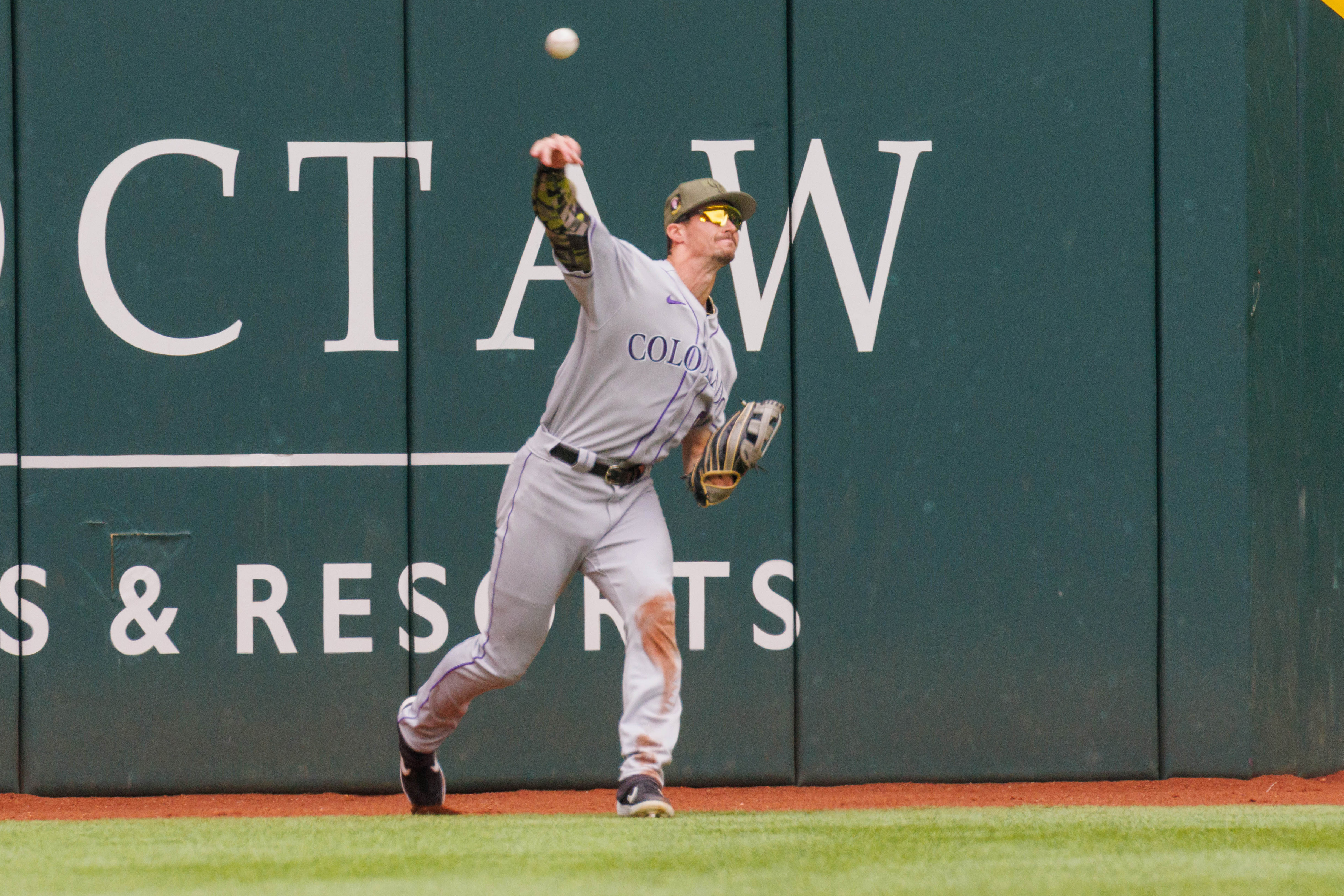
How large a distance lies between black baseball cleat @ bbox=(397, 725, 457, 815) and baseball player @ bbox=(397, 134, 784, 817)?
0.20m

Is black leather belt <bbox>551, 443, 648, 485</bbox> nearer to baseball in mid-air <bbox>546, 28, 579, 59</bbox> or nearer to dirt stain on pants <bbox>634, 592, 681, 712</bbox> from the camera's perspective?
dirt stain on pants <bbox>634, 592, 681, 712</bbox>

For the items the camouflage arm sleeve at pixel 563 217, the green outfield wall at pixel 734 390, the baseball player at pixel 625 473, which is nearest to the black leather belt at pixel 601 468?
the baseball player at pixel 625 473

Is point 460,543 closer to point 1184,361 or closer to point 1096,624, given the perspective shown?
point 1096,624

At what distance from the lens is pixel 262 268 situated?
493cm

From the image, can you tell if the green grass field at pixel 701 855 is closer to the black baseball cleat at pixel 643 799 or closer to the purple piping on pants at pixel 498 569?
the black baseball cleat at pixel 643 799

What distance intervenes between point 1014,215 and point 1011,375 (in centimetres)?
59

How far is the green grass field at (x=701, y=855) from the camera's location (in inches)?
105

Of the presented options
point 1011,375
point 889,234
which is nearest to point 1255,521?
point 1011,375

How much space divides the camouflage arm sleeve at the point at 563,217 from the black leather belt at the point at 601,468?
503mm

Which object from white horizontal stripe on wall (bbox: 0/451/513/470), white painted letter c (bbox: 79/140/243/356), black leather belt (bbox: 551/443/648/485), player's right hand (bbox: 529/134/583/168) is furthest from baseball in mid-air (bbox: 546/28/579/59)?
white painted letter c (bbox: 79/140/243/356)

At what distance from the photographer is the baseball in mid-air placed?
352 cm

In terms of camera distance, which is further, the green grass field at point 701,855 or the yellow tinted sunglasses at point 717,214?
the yellow tinted sunglasses at point 717,214

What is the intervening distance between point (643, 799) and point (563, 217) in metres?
1.55

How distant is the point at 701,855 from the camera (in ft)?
9.71
